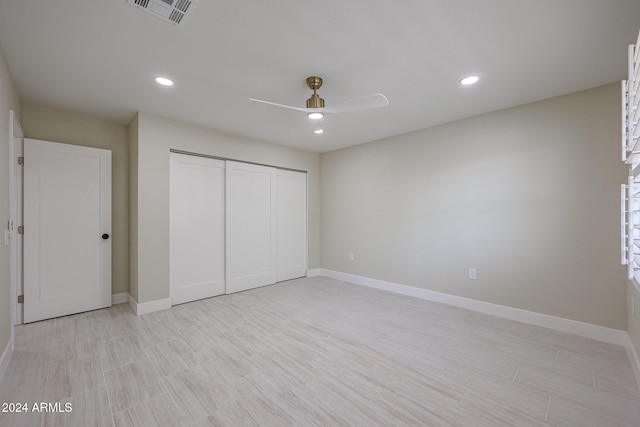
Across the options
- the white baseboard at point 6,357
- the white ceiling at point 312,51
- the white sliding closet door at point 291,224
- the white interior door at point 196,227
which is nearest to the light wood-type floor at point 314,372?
the white baseboard at point 6,357

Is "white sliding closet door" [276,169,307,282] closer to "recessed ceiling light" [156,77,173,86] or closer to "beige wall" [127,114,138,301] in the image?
"beige wall" [127,114,138,301]

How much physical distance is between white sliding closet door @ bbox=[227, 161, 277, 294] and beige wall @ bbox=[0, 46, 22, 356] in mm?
2245

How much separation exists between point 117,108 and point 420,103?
3617 millimetres

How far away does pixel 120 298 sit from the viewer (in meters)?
3.67

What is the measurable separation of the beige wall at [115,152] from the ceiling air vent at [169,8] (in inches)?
105

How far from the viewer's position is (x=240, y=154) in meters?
4.25

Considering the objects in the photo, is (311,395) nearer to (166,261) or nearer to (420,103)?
(166,261)

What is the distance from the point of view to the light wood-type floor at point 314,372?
5.35 ft

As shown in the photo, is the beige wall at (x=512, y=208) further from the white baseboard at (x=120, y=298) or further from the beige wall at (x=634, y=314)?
the white baseboard at (x=120, y=298)

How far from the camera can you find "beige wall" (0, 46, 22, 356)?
2.06m

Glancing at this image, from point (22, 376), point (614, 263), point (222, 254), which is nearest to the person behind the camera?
point (22, 376)

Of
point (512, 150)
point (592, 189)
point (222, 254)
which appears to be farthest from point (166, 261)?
point (592, 189)

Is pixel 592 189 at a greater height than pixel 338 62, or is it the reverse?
pixel 338 62

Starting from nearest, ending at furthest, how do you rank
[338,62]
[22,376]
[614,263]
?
[22,376] < [338,62] < [614,263]
